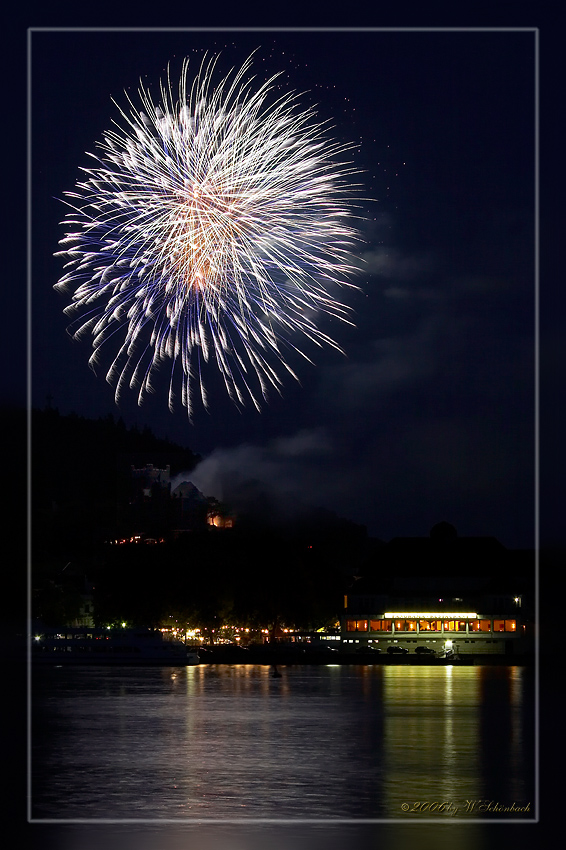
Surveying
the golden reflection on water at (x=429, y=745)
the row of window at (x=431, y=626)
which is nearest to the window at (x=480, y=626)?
the row of window at (x=431, y=626)

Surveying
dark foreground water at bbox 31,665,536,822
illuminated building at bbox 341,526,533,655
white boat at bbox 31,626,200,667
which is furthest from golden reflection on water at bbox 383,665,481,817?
illuminated building at bbox 341,526,533,655

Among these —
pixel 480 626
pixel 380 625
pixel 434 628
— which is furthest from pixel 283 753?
pixel 480 626

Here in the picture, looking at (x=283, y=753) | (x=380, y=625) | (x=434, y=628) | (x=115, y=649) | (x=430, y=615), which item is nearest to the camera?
(x=283, y=753)

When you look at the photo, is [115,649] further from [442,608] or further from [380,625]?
[442,608]

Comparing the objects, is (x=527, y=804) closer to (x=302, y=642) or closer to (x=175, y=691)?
(x=175, y=691)

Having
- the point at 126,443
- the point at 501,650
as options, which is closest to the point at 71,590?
the point at 126,443

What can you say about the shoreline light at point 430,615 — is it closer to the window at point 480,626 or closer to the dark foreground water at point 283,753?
the window at point 480,626
